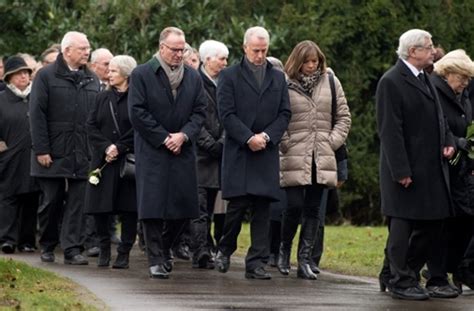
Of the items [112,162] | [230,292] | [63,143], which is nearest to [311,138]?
[112,162]

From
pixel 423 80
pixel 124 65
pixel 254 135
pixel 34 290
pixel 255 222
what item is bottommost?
pixel 34 290

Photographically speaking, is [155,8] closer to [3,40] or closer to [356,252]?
[3,40]

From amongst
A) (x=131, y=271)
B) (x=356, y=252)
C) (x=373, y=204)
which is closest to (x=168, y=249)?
(x=131, y=271)

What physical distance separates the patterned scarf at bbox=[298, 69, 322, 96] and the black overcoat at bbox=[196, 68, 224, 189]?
52.0 inches

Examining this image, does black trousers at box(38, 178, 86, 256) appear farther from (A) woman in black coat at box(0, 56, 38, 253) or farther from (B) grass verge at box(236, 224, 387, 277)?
(B) grass verge at box(236, 224, 387, 277)

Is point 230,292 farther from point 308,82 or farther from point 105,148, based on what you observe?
point 105,148

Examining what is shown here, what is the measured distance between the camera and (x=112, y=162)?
52.1 feet

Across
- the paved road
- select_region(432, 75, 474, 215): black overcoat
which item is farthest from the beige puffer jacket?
select_region(432, 75, 474, 215): black overcoat

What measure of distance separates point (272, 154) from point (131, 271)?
1.83m

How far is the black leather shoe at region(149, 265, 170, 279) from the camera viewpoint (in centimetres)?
1473

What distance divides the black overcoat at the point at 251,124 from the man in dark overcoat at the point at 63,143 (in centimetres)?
208

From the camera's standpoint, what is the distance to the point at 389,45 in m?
26.2

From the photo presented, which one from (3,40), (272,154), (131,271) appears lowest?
(131,271)

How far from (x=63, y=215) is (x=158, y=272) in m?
2.32
